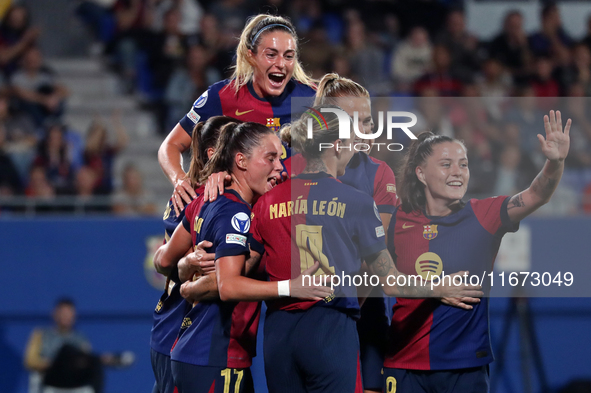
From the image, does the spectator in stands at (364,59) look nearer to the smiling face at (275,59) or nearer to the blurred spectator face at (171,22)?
the blurred spectator face at (171,22)

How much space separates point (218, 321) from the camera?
10.7ft

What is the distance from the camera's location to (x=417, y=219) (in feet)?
11.7

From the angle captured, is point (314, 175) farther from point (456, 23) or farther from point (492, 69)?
point (456, 23)

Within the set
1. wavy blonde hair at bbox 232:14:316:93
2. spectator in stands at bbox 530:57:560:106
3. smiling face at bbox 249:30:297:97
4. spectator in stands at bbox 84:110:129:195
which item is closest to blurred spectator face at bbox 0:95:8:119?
spectator in stands at bbox 84:110:129:195

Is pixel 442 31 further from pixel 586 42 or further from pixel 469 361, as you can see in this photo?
pixel 469 361

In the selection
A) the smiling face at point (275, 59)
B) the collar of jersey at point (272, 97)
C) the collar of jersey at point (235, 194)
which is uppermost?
the smiling face at point (275, 59)

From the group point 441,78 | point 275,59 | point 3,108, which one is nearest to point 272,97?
point 275,59

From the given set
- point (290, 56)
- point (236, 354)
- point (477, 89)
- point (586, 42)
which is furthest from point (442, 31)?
point (236, 354)

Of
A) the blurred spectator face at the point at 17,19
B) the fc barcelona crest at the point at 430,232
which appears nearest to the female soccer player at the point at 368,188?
the fc barcelona crest at the point at 430,232

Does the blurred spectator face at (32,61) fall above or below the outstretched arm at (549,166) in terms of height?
above

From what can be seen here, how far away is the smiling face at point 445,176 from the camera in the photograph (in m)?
3.51

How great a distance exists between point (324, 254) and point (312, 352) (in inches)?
17.8

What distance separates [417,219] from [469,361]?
770mm

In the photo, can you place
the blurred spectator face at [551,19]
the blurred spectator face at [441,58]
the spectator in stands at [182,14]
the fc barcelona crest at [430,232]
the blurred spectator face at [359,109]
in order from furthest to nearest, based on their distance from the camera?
the blurred spectator face at [551,19] → the spectator in stands at [182,14] → the blurred spectator face at [441,58] → the blurred spectator face at [359,109] → the fc barcelona crest at [430,232]
